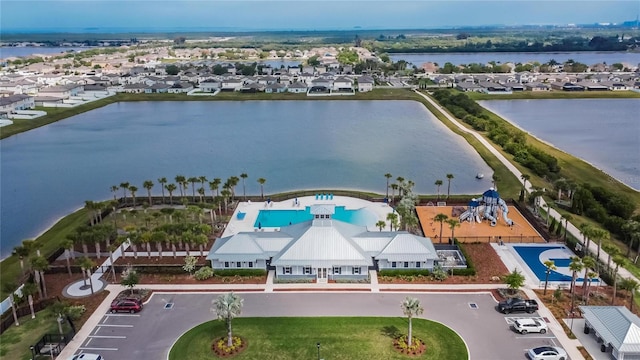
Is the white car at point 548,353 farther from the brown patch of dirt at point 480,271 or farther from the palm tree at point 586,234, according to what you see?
the palm tree at point 586,234

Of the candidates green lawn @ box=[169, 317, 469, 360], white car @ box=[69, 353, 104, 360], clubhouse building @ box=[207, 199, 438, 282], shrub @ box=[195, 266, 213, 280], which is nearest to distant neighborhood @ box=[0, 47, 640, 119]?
shrub @ box=[195, 266, 213, 280]

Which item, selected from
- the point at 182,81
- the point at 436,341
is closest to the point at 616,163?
the point at 436,341

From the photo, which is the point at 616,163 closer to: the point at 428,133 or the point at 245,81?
the point at 428,133

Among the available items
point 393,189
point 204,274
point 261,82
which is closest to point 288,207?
point 393,189

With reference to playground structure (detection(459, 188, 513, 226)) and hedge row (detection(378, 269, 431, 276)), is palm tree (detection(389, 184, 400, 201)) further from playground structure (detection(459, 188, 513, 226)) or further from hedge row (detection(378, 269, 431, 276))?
hedge row (detection(378, 269, 431, 276))

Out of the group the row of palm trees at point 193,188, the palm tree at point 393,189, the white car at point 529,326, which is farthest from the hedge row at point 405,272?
the row of palm trees at point 193,188
